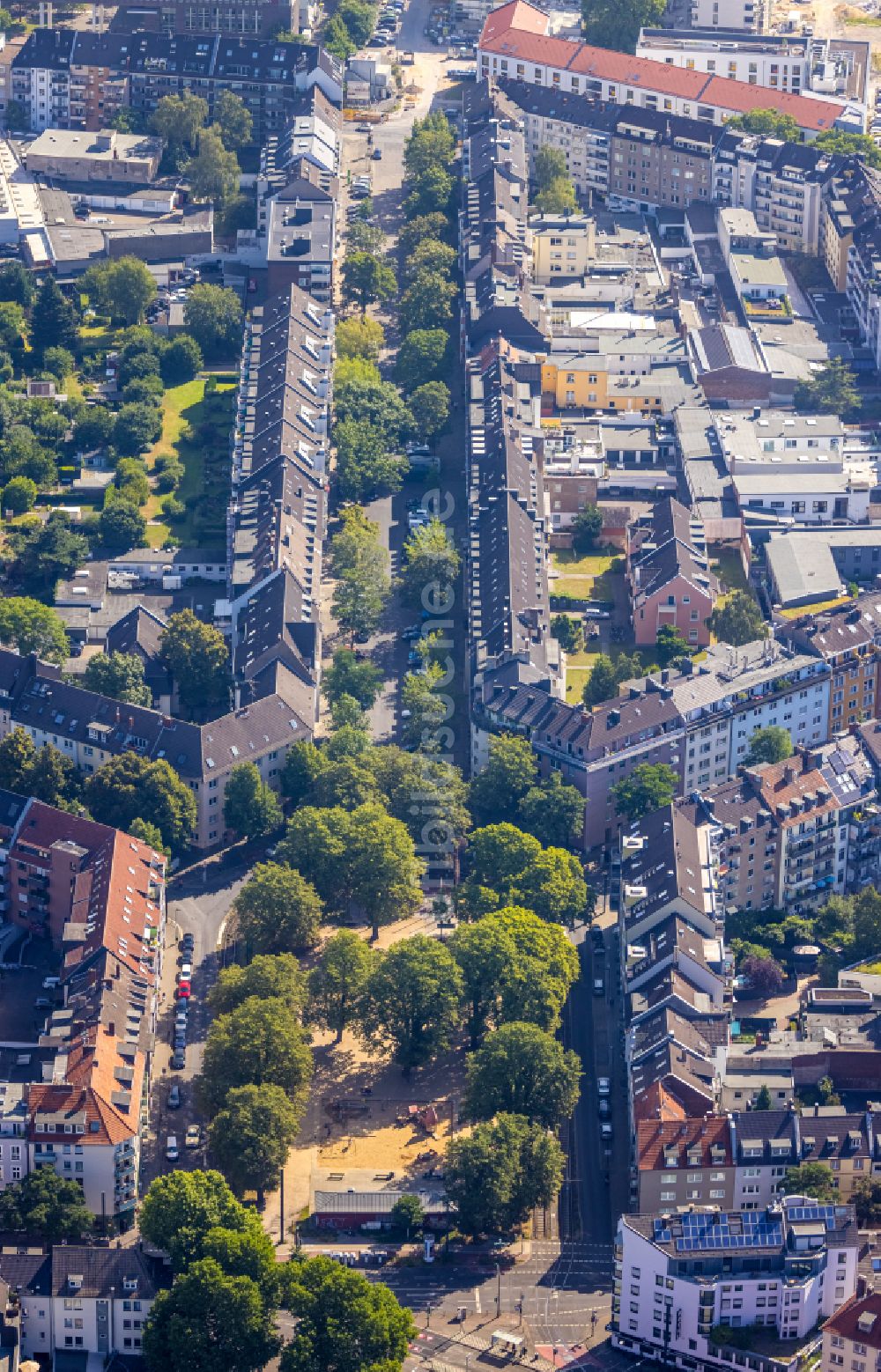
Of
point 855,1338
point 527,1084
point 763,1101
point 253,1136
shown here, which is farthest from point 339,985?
point 855,1338

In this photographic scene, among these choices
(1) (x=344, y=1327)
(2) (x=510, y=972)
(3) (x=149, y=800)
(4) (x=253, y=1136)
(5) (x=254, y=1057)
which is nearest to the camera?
(1) (x=344, y=1327)

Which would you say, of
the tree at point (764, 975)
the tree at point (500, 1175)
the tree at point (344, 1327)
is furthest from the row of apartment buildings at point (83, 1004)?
the tree at point (764, 975)

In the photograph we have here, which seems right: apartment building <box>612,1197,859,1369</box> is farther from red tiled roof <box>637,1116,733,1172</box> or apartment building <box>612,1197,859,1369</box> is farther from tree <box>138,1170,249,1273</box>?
tree <box>138,1170,249,1273</box>

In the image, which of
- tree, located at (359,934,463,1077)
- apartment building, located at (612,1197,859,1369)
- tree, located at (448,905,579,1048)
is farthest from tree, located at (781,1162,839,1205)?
tree, located at (359,934,463,1077)

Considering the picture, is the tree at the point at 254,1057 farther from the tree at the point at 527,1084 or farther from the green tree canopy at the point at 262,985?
the tree at the point at 527,1084

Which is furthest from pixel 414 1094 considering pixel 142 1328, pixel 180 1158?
pixel 142 1328

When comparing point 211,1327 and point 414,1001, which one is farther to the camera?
point 414,1001

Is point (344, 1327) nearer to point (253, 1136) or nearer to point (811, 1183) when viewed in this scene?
point (253, 1136)
